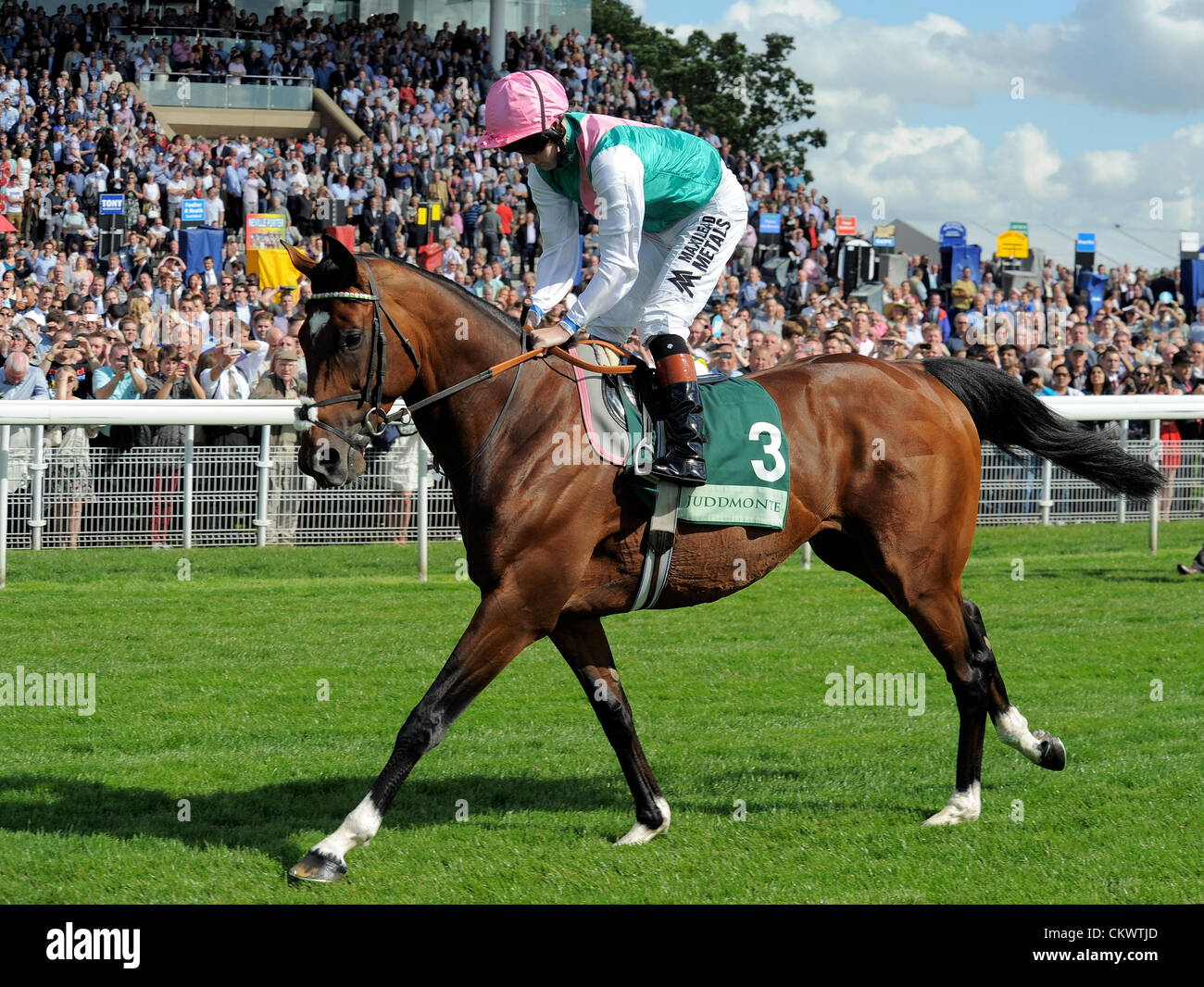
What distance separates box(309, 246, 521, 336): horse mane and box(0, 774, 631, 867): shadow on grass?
1.72 metres

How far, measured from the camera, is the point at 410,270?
4.40m

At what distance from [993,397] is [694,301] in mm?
1408

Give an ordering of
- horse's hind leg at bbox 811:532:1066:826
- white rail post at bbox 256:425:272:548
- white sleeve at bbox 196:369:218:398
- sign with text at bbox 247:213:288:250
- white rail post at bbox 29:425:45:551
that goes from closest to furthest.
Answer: horse's hind leg at bbox 811:532:1066:826 → white rail post at bbox 29:425:45:551 → white rail post at bbox 256:425:272:548 → white sleeve at bbox 196:369:218:398 → sign with text at bbox 247:213:288:250

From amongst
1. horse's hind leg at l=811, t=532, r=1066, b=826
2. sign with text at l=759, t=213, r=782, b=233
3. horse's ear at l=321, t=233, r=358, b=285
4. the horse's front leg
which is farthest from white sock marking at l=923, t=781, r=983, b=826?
sign with text at l=759, t=213, r=782, b=233

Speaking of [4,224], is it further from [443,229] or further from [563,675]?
[563,675]

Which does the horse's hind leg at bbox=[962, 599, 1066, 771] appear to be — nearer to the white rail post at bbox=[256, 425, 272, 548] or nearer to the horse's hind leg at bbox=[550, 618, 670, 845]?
the horse's hind leg at bbox=[550, 618, 670, 845]

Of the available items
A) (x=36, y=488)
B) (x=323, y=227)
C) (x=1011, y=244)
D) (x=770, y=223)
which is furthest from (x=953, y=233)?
(x=36, y=488)

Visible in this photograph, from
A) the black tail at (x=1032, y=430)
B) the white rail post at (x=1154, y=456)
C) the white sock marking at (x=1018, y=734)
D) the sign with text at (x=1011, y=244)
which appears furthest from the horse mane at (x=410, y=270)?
the sign with text at (x=1011, y=244)

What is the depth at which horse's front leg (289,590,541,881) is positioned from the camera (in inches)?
159

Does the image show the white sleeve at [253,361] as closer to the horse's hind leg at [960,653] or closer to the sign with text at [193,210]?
the horse's hind leg at [960,653]

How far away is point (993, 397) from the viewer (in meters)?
5.51

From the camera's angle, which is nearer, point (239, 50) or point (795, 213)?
point (795, 213)

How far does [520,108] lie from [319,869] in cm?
239
